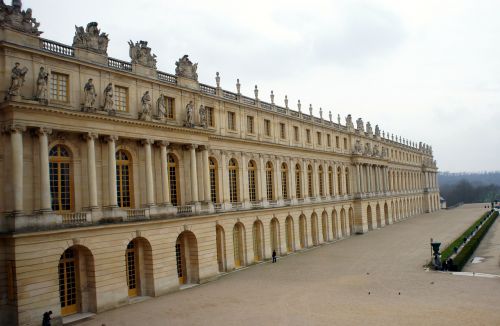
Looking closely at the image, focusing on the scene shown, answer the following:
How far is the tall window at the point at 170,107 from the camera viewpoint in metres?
33.7

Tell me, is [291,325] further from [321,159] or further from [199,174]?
[321,159]

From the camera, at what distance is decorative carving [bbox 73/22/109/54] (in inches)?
1080

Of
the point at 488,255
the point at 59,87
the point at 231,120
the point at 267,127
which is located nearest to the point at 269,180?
the point at 267,127

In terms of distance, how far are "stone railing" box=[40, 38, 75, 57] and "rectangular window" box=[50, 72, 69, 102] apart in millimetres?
1348

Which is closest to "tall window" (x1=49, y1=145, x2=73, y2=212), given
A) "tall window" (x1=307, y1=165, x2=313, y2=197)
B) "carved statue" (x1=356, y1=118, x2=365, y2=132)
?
"tall window" (x1=307, y1=165, x2=313, y2=197)

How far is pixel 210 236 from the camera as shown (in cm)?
3541

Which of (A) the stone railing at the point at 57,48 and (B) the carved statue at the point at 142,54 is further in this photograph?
(B) the carved statue at the point at 142,54

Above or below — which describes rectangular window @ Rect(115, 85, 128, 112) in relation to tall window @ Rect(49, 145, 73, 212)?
above

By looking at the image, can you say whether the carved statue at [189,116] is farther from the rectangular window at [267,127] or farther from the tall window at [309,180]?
the tall window at [309,180]

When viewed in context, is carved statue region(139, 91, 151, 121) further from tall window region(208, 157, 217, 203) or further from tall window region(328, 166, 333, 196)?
tall window region(328, 166, 333, 196)

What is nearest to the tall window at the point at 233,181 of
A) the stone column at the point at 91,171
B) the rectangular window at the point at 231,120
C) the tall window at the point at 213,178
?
the tall window at the point at 213,178

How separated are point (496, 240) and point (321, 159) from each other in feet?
75.5

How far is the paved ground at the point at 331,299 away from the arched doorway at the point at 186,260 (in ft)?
5.41

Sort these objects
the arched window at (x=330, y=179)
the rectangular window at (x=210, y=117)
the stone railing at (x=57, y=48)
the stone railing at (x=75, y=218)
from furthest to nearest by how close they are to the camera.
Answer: the arched window at (x=330, y=179) → the rectangular window at (x=210, y=117) → the stone railing at (x=57, y=48) → the stone railing at (x=75, y=218)
